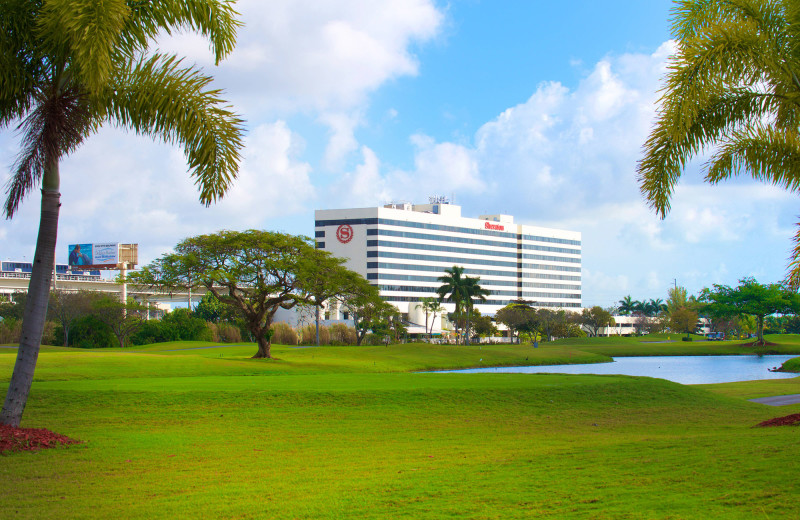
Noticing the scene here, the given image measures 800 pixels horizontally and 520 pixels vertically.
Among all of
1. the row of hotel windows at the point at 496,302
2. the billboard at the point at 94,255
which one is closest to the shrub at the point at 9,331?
the billboard at the point at 94,255

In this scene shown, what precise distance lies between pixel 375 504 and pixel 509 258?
17455 cm

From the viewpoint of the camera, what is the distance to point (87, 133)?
45.1ft

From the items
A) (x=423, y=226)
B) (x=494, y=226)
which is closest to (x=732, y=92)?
(x=423, y=226)

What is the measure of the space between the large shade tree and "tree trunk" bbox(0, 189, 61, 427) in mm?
30553

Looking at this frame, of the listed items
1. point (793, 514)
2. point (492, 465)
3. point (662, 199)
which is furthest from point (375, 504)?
point (662, 199)

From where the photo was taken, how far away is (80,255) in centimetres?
11012

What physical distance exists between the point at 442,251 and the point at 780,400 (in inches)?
5494

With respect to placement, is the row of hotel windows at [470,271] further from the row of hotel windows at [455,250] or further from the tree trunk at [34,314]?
the tree trunk at [34,314]

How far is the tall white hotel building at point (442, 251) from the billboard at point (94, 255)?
4711cm

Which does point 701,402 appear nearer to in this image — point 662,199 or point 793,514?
point 662,199

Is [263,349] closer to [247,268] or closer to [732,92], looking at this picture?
[247,268]

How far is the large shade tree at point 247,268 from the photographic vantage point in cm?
4391

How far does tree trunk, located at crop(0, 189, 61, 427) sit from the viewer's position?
1251 cm

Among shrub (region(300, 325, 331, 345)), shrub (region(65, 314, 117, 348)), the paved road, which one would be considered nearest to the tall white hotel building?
shrub (region(300, 325, 331, 345))
